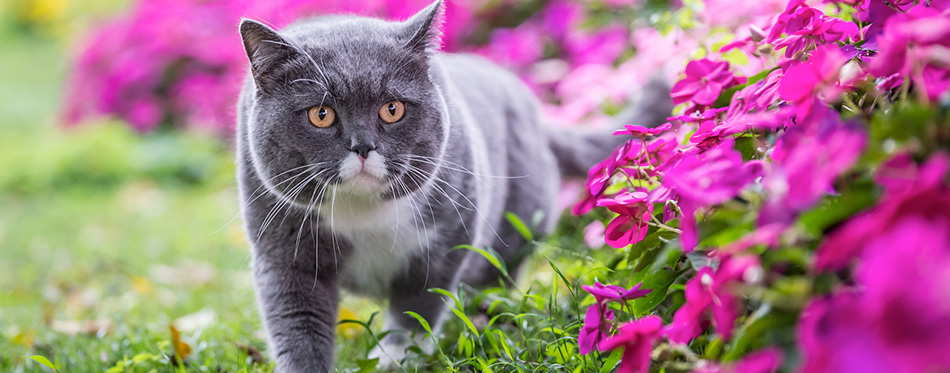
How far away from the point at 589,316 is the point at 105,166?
17.0ft

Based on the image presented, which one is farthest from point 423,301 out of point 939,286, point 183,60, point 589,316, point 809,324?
point 183,60

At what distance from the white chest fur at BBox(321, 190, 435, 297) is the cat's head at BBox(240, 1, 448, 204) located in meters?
0.08

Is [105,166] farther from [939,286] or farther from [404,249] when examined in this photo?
[939,286]

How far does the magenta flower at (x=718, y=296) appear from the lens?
29.6 inches

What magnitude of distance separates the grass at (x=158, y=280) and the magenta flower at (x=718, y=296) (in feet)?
1.18

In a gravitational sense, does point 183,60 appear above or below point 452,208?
below

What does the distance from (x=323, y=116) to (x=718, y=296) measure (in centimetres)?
99

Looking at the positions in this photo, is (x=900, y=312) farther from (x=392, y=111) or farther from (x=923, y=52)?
(x=392, y=111)

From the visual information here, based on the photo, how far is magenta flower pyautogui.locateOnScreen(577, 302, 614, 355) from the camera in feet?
3.84

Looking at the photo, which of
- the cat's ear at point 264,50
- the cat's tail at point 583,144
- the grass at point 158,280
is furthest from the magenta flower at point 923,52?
the cat's tail at point 583,144

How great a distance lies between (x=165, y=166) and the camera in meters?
5.35

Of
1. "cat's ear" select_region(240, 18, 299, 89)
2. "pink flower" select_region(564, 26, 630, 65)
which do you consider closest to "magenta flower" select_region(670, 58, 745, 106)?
"cat's ear" select_region(240, 18, 299, 89)

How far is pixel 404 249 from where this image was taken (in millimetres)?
1801

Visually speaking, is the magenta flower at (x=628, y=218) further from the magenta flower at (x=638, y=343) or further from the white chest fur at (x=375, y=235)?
the white chest fur at (x=375, y=235)
